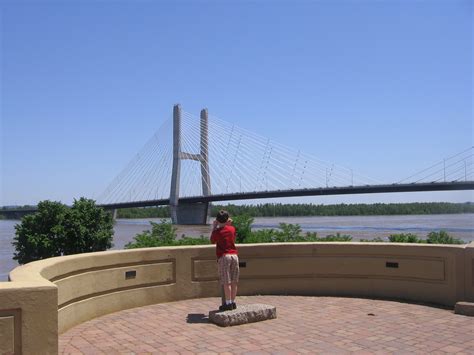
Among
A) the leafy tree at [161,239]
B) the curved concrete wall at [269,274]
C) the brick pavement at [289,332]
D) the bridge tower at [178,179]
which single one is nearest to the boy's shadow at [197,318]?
the brick pavement at [289,332]

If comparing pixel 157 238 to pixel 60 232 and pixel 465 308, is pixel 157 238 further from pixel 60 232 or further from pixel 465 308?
pixel 60 232

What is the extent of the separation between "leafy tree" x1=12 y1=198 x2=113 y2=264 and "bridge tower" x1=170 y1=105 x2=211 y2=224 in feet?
107

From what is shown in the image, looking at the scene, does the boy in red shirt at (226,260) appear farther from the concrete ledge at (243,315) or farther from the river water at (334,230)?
the river water at (334,230)

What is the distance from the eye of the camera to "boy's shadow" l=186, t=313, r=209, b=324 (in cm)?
598

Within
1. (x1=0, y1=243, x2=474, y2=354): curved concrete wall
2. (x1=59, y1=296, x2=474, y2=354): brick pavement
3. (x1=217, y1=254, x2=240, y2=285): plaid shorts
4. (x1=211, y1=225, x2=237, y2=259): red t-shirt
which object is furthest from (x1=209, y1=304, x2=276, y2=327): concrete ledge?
(x1=0, y1=243, x2=474, y2=354): curved concrete wall

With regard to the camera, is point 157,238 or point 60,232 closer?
point 157,238

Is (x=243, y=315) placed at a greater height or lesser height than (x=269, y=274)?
lesser

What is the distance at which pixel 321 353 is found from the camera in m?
4.77

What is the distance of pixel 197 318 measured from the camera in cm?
611

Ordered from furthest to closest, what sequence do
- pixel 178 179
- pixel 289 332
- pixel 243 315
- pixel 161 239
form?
pixel 178 179
pixel 161 239
pixel 243 315
pixel 289 332

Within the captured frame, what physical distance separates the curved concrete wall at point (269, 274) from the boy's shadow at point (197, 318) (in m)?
0.85

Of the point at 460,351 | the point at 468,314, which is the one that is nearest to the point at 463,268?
the point at 468,314

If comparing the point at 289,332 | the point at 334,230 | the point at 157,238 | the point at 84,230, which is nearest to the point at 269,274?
the point at 289,332

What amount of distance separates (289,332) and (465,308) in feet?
7.33
